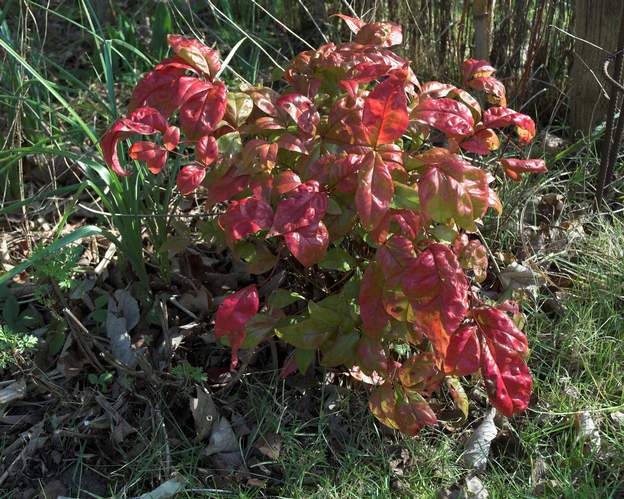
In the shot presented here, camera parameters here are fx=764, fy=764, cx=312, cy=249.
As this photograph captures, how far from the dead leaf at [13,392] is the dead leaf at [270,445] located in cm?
67

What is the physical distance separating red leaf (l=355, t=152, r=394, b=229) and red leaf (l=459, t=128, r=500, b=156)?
1.36ft

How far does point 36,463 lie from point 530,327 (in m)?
1.40

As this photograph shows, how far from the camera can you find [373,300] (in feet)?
5.40

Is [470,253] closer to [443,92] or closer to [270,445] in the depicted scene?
[443,92]

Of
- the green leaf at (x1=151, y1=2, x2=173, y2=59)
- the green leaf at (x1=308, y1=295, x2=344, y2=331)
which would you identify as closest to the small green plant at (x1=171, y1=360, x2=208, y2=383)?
the green leaf at (x1=308, y1=295, x2=344, y2=331)

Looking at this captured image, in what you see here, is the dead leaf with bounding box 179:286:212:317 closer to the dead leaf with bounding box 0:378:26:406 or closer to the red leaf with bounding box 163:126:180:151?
the dead leaf with bounding box 0:378:26:406

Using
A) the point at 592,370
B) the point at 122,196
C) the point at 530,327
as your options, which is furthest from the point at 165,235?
the point at 592,370

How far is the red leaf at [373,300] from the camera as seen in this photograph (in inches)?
64.3

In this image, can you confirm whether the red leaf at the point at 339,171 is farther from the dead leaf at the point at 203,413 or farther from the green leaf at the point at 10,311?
the green leaf at the point at 10,311

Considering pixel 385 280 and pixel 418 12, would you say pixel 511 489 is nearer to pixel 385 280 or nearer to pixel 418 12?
pixel 385 280

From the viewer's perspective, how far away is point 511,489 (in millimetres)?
1829

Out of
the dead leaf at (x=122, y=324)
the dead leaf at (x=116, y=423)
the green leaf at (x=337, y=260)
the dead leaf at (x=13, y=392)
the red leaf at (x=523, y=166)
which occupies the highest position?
the red leaf at (x=523, y=166)

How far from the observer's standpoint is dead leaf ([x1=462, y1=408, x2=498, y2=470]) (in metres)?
1.91

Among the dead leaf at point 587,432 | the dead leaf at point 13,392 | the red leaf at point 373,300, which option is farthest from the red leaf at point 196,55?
the dead leaf at point 587,432
